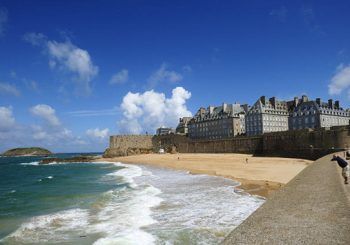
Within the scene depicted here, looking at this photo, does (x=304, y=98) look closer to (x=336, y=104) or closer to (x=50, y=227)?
(x=336, y=104)

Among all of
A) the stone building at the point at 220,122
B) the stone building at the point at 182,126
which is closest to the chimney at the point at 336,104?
the stone building at the point at 220,122

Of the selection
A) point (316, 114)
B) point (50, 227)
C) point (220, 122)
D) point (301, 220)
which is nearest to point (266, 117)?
point (316, 114)

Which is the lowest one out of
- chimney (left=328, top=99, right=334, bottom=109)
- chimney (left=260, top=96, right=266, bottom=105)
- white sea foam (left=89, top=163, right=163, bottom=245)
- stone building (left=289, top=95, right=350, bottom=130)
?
white sea foam (left=89, top=163, right=163, bottom=245)

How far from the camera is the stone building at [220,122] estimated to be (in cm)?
8844

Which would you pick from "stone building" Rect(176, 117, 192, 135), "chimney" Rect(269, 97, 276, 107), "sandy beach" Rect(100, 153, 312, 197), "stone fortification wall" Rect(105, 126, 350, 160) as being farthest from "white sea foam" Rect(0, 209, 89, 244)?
"stone building" Rect(176, 117, 192, 135)

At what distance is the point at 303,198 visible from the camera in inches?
394

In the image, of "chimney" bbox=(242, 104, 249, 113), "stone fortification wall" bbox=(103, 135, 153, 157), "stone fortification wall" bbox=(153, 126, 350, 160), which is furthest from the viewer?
"stone fortification wall" bbox=(103, 135, 153, 157)

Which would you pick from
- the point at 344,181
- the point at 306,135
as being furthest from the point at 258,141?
the point at 344,181

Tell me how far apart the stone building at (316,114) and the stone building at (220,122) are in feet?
53.2

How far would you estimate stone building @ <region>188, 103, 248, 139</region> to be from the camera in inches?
3482

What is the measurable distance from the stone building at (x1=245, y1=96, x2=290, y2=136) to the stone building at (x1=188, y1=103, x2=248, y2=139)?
18.3ft

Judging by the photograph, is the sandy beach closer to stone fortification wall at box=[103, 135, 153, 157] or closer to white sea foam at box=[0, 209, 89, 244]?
white sea foam at box=[0, 209, 89, 244]

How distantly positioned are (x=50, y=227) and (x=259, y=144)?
47679mm

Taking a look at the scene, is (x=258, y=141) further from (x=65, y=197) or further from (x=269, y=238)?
(x=269, y=238)
